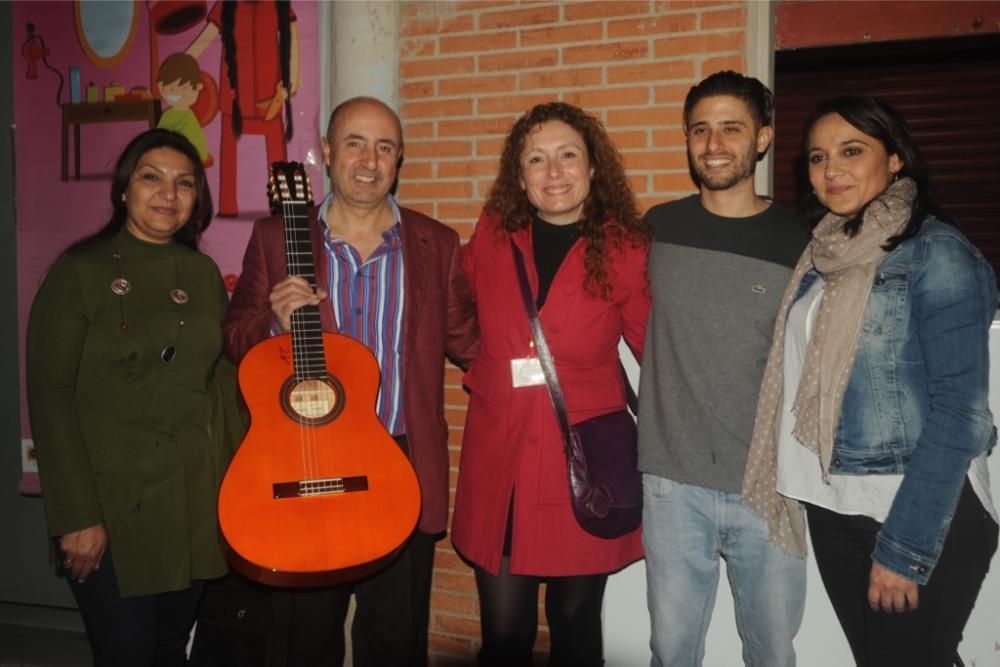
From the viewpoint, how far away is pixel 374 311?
2477 mm

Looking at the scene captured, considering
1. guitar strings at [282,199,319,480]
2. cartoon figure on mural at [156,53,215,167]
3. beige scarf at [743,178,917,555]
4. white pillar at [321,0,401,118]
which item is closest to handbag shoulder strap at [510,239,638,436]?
beige scarf at [743,178,917,555]

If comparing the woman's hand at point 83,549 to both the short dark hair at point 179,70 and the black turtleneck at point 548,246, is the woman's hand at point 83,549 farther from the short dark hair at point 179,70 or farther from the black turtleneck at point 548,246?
the short dark hair at point 179,70

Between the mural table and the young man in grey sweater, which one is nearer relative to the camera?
the young man in grey sweater

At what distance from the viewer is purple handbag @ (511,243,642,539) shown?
7.61ft

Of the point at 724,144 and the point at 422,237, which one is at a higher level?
the point at 724,144

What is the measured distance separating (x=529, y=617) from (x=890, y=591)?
3.57ft

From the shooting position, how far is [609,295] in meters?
2.40

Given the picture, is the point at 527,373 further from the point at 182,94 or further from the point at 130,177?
the point at 182,94

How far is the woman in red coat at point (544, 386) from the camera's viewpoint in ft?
7.71

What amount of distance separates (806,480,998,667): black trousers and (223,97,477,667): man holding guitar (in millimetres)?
1279

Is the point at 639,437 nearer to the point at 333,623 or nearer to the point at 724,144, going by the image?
the point at 724,144

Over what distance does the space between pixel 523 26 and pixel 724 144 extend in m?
1.21

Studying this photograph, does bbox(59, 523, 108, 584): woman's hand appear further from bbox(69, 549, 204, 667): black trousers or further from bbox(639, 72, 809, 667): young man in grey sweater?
bbox(639, 72, 809, 667): young man in grey sweater

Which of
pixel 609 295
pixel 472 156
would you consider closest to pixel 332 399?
pixel 609 295
